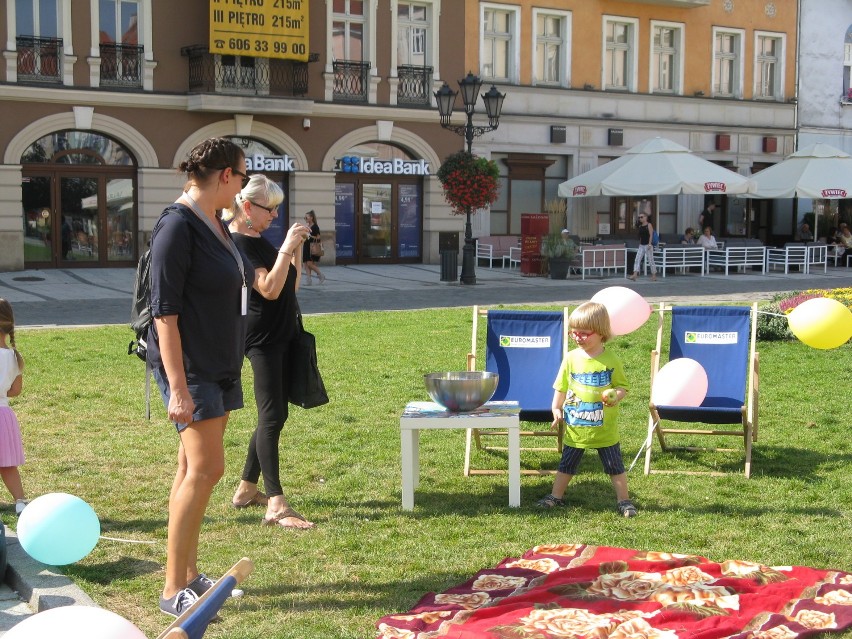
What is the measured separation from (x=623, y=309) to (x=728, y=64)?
2872 centimetres

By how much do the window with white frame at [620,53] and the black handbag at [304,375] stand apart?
26640mm

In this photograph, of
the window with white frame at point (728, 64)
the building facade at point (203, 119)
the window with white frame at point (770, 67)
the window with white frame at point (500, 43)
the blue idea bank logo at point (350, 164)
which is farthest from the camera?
the window with white frame at point (770, 67)

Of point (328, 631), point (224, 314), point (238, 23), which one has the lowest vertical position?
point (328, 631)

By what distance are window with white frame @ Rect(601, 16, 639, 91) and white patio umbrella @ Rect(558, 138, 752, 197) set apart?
5.39 metres

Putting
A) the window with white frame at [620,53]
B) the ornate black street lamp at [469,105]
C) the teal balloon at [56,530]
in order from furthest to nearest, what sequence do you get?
the window with white frame at [620,53] < the ornate black street lamp at [469,105] < the teal balloon at [56,530]

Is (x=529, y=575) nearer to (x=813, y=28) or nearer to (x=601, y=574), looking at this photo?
(x=601, y=574)

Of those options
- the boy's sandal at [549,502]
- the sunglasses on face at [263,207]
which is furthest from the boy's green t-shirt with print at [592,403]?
the sunglasses on face at [263,207]

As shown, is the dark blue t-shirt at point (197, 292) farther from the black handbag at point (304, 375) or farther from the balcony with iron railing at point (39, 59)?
the balcony with iron railing at point (39, 59)

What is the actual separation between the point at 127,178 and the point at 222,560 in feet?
69.9

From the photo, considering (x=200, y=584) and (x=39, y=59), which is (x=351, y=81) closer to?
(x=39, y=59)

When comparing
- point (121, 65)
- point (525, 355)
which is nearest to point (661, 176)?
point (121, 65)

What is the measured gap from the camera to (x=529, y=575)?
16.3 feet

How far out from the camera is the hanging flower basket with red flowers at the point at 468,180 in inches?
911

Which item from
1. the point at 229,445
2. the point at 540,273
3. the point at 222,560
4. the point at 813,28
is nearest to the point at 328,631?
the point at 222,560
